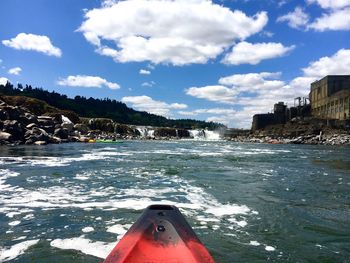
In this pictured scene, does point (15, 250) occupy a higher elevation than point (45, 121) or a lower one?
lower

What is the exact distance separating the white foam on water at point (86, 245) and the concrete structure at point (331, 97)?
7120cm

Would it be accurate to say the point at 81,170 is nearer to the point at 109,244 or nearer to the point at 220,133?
the point at 109,244

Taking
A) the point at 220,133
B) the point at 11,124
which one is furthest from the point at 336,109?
the point at 11,124

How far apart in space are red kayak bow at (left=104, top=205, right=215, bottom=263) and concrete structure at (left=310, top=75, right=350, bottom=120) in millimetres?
72271

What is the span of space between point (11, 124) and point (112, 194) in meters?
41.9

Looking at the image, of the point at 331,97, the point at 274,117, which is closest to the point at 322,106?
the point at 331,97

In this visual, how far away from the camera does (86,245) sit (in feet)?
22.0

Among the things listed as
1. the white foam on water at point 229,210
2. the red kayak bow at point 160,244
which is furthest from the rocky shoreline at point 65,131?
the red kayak bow at point 160,244

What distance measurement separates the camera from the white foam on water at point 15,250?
6047mm

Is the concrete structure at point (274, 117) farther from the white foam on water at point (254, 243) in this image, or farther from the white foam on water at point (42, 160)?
the white foam on water at point (254, 243)

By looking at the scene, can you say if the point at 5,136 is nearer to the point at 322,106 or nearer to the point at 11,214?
the point at 11,214

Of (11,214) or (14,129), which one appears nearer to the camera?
(11,214)

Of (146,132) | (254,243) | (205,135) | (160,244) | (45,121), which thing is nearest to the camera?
(160,244)

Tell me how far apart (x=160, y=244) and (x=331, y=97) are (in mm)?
82642
